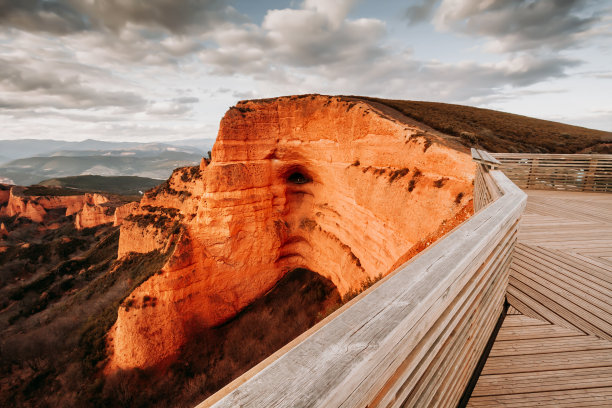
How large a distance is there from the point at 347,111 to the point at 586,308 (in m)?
12.2

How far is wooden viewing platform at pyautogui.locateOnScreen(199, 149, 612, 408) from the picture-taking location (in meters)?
0.87

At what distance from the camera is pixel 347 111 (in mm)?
13352

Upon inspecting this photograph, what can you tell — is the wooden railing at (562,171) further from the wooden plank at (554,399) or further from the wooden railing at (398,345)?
the wooden railing at (398,345)

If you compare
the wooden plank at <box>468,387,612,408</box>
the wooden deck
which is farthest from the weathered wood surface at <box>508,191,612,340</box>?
the wooden plank at <box>468,387,612,408</box>

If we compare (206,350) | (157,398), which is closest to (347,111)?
(206,350)

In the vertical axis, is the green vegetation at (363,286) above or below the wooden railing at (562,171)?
below

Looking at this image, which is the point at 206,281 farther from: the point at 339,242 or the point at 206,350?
the point at 339,242

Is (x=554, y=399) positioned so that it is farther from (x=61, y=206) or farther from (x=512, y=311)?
(x=61, y=206)

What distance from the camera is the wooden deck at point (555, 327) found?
221 cm

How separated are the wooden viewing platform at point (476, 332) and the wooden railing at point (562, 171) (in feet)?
10.7

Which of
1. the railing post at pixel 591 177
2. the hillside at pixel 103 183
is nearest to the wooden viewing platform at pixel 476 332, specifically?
the railing post at pixel 591 177

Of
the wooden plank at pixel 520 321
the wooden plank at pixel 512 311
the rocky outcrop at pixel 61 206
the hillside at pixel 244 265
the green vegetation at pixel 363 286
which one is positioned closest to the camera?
the wooden plank at pixel 520 321

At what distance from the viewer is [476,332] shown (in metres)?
2.37

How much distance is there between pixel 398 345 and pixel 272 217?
→ 17052 mm
